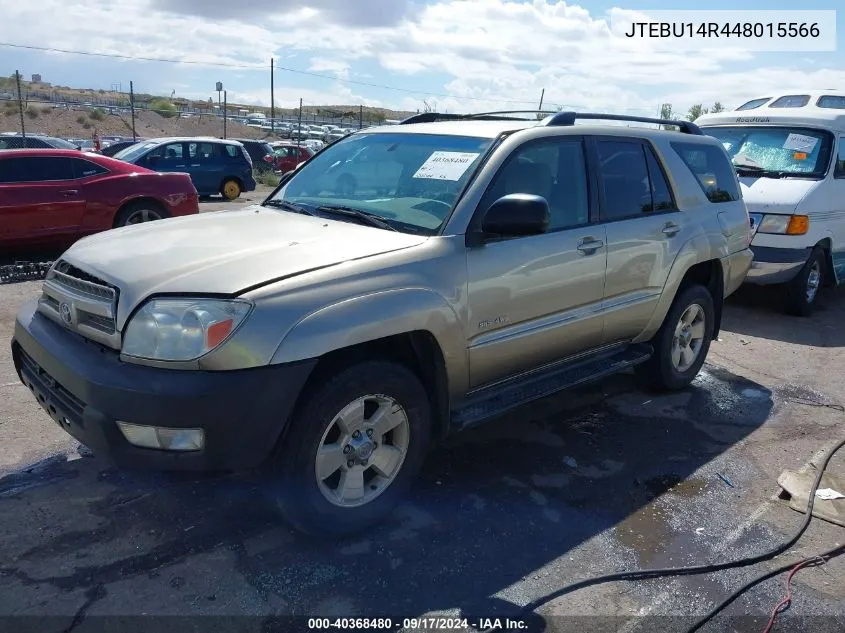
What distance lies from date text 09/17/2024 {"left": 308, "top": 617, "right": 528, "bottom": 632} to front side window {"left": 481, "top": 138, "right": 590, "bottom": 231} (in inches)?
76.3

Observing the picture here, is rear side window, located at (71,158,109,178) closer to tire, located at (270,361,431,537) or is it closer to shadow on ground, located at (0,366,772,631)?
shadow on ground, located at (0,366,772,631)

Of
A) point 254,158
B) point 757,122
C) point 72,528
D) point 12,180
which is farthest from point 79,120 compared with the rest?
point 72,528

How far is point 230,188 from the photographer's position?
18453 mm

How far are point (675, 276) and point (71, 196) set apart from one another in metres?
7.31

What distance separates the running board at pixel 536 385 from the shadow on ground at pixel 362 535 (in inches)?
17.2

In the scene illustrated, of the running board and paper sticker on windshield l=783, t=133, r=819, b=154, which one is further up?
paper sticker on windshield l=783, t=133, r=819, b=154

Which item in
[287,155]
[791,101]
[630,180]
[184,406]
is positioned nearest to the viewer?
[184,406]

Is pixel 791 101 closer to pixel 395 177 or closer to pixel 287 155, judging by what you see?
pixel 395 177

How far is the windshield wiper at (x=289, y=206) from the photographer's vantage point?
4.07 metres

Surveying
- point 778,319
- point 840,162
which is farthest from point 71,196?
point 840,162

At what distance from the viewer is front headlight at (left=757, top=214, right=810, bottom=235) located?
7.52m

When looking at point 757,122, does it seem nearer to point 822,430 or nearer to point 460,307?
point 822,430

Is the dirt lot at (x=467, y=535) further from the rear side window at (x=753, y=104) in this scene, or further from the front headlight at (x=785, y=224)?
the rear side window at (x=753, y=104)

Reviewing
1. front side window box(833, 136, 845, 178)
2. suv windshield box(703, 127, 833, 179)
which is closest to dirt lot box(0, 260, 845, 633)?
suv windshield box(703, 127, 833, 179)
